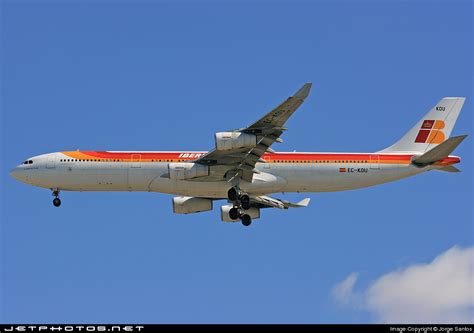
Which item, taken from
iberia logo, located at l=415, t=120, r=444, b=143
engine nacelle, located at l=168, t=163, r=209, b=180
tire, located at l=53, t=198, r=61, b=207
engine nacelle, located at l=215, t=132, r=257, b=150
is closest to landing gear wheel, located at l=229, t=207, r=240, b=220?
engine nacelle, located at l=168, t=163, r=209, b=180

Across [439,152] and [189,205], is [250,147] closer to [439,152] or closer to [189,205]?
[189,205]

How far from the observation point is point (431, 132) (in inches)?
2603

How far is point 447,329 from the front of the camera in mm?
41062

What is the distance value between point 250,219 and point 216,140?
347 inches

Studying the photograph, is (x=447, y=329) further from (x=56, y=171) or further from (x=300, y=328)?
(x=56, y=171)

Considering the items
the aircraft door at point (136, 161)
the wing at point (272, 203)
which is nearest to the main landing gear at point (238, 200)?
the wing at point (272, 203)

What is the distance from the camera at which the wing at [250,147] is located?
174 feet

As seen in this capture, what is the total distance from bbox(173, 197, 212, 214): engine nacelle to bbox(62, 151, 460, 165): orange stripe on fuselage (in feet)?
12.3

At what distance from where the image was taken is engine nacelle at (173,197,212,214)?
6444 centimetres

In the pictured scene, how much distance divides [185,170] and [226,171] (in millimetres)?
2790

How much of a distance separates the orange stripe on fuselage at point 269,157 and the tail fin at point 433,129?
7.08 ft

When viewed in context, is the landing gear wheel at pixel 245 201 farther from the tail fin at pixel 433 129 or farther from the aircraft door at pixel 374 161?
the tail fin at pixel 433 129

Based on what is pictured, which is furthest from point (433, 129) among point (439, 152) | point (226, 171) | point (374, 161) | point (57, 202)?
point (57, 202)

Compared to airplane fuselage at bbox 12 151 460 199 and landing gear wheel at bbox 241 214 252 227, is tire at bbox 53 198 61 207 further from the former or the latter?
landing gear wheel at bbox 241 214 252 227
